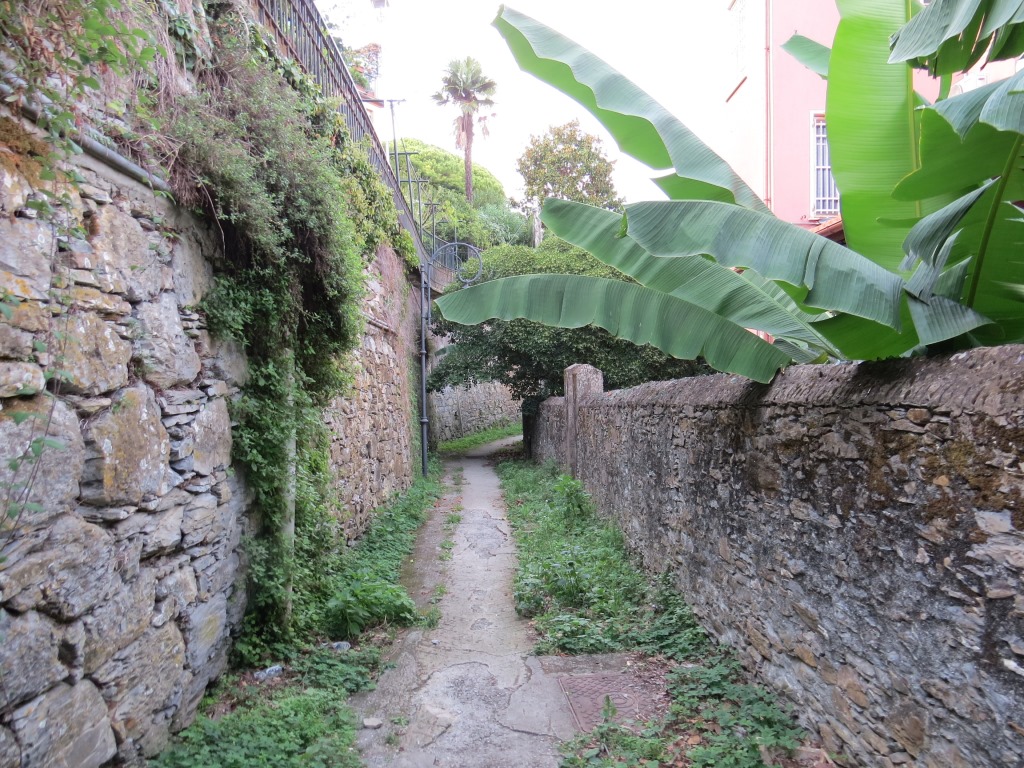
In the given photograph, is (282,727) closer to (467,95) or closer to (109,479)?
(109,479)

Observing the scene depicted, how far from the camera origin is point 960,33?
93.0 inches

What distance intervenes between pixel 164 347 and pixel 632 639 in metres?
3.71

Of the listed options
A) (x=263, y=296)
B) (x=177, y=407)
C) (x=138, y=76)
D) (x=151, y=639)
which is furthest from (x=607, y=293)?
(x=151, y=639)

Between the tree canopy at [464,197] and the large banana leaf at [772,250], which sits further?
the tree canopy at [464,197]

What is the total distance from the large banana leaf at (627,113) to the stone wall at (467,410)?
13397mm

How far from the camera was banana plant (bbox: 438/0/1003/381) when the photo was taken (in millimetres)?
2768

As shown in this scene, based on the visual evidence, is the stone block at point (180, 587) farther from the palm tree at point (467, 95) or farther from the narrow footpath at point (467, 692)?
the palm tree at point (467, 95)

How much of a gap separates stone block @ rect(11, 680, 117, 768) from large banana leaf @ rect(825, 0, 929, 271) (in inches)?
159

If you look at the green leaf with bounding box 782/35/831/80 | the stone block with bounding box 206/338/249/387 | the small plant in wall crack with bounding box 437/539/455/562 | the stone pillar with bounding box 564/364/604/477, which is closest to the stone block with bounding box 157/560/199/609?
the stone block with bounding box 206/338/249/387

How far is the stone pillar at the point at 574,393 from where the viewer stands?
10.6 m

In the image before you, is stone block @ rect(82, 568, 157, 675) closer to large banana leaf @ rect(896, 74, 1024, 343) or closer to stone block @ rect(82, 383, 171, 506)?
stone block @ rect(82, 383, 171, 506)

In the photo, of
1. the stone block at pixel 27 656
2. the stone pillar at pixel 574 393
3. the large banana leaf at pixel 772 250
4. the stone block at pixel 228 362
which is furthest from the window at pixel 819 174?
the stone block at pixel 27 656

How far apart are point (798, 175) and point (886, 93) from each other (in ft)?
30.5

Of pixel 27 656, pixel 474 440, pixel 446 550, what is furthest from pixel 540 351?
pixel 27 656
